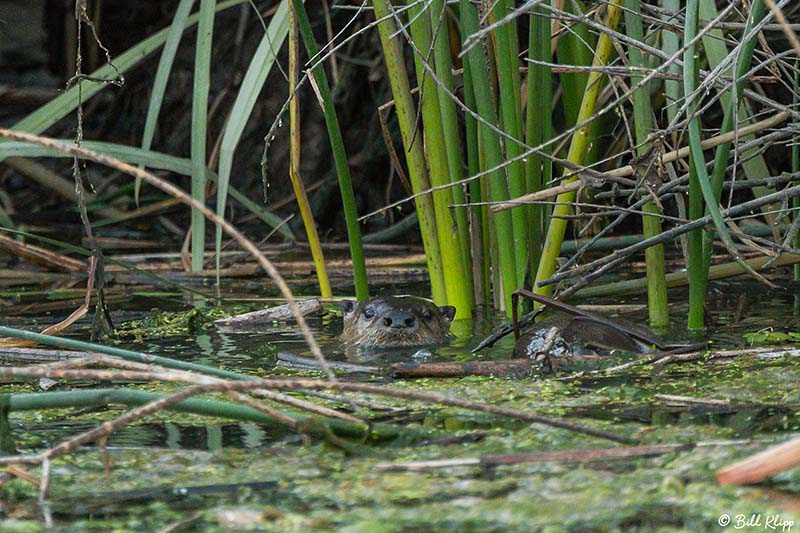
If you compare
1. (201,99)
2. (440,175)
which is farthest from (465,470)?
(201,99)

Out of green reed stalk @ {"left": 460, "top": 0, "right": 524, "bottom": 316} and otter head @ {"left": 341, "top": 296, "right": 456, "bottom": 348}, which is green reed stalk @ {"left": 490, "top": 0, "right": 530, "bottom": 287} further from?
otter head @ {"left": 341, "top": 296, "right": 456, "bottom": 348}

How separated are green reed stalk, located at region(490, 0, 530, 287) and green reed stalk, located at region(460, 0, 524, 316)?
25 millimetres

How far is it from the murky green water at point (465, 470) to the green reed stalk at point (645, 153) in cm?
59

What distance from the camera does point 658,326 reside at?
11.3ft

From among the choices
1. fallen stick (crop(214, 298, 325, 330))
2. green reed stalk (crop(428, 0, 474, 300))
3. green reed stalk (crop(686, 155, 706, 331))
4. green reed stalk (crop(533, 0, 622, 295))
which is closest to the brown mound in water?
green reed stalk (crop(686, 155, 706, 331))

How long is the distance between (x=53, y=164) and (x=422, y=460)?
6.61 m

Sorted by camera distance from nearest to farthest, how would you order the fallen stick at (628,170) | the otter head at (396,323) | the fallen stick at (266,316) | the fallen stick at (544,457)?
the fallen stick at (544,457) → the fallen stick at (628,170) → the otter head at (396,323) → the fallen stick at (266,316)

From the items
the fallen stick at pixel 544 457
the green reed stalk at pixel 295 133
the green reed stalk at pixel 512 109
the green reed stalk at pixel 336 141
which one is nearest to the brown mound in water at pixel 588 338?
the green reed stalk at pixel 512 109

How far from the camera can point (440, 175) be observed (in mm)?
3582

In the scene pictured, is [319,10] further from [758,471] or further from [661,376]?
[758,471]

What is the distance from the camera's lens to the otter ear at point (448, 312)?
3.79 metres

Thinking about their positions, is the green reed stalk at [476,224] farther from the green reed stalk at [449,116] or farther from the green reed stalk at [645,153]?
the green reed stalk at [645,153]

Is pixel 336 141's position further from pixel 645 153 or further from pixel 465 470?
pixel 465 470

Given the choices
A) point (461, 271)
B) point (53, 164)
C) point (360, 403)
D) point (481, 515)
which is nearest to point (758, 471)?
point (481, 515)
